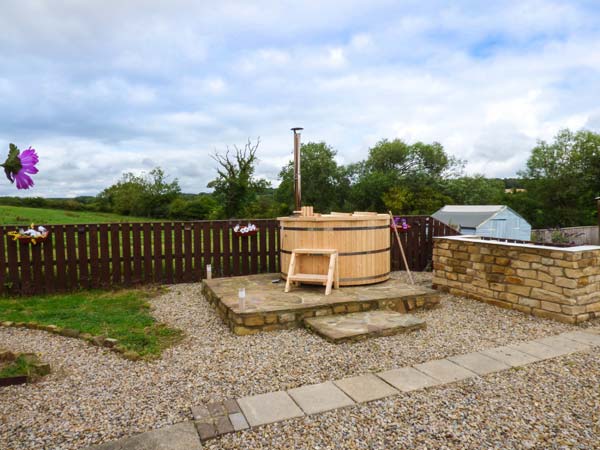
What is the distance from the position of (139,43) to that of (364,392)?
21.7ft

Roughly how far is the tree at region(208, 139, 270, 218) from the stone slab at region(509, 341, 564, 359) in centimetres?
1797

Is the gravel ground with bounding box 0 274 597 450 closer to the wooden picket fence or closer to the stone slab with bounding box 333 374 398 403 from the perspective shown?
the stone slab with bounding box 333 374 398 403

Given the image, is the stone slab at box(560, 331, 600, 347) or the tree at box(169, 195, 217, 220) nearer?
the stone slab at box(560, 331, 600, 347)

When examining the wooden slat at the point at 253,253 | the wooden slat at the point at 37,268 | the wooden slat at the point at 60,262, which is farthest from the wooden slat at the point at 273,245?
the wooden slat at the point at 37,268

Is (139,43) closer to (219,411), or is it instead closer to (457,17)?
(457,17)

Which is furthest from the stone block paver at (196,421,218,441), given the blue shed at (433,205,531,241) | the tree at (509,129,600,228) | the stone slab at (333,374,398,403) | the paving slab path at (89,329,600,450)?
the tree at (509,129,600,228)

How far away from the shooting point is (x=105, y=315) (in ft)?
16.8

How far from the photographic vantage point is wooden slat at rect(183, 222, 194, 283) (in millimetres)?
7363

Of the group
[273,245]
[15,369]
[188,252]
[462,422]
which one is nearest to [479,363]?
[462,422]

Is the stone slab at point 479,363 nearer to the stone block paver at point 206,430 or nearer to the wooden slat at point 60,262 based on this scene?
the stone block paver at point 206,430

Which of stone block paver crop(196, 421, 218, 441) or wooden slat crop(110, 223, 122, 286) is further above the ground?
wooden slat crop(110, 223, 122, 286)

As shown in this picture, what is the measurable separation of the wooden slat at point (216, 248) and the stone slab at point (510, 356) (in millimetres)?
5160

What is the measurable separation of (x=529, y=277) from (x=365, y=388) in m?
3.44

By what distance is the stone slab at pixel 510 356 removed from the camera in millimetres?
3495
